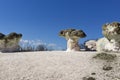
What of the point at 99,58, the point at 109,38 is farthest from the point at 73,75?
the point at 109,38

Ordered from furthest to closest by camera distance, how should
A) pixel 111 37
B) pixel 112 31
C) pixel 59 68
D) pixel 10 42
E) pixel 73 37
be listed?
pixel 10 42 → pixel 73 37 → pixel 111 37 → pixel 112 31 → pixel 59 68

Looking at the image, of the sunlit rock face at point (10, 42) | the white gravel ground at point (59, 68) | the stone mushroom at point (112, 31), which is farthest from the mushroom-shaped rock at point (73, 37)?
the sunlit rock face at point (10, 42)

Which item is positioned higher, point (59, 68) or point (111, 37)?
point (111, 37)

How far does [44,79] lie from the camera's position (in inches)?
603

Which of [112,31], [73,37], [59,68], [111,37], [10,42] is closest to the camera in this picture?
[59,68]

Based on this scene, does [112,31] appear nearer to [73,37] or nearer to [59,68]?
[73,37]

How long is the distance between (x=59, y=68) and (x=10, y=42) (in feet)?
49.8

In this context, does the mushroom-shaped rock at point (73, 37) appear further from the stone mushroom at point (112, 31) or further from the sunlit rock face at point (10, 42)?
the sunlit rock face at point (10, 42)

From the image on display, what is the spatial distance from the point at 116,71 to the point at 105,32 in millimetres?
9880

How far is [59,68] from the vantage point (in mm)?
17328

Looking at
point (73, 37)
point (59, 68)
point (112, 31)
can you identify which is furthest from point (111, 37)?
point (59, 68)

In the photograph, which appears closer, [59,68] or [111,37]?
[59,68]

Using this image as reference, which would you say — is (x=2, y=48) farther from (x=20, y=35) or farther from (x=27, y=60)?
(x=27, y=60)

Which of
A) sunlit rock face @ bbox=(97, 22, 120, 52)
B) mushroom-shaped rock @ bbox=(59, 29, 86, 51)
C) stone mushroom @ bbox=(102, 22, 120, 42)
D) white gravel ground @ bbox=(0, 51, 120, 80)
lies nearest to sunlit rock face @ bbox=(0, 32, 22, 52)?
mushroom-shaped rock @ bbox=(59, 29, 86, 51)
